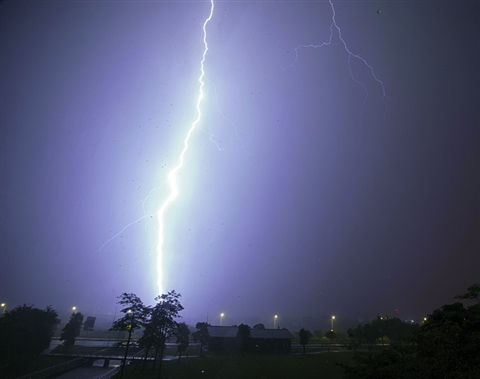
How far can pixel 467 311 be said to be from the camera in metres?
10.0

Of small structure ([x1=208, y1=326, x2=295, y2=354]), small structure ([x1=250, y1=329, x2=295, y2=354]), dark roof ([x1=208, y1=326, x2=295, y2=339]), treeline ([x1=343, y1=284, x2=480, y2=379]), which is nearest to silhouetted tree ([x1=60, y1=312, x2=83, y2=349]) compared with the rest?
small structure ([x1=208, y1=326, x2=295, y2=354])

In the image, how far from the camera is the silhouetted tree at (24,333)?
1631cm

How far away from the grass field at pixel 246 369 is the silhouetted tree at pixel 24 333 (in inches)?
263

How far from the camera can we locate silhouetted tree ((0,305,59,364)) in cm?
1631

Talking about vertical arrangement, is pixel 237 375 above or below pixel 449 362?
below

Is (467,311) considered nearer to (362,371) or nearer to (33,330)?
(362,371)

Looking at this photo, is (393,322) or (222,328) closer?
(222,328)

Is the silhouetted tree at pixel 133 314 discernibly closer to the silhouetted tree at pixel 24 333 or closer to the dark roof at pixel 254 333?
the silhouetted tree at pixel 24 333

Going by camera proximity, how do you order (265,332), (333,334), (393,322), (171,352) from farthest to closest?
1. (333,334)
2. (393,322)
3. (265,332)
4. (171,352)

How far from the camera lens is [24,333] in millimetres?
16984

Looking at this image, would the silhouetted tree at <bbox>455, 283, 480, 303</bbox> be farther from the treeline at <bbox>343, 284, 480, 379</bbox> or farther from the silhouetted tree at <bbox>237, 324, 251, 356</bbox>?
the silhouetted tree at <bbox>237, 324, 251, 356</bbox>

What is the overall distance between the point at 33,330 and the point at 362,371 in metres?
21.0

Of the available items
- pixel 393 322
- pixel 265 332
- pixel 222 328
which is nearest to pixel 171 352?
pixel 222 328

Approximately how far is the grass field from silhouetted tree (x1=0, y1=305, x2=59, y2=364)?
667 centimetres
